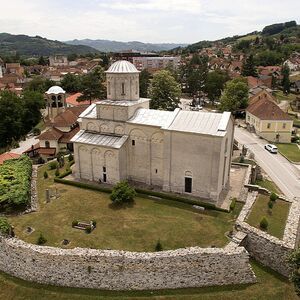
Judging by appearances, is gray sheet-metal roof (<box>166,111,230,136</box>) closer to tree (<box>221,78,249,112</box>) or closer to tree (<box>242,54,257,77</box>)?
tree (<box>221,78,249,112</box>)

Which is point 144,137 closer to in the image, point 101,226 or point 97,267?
point 101,226

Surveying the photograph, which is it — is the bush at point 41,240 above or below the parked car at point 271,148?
above

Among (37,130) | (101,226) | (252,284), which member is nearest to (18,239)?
(101,226)

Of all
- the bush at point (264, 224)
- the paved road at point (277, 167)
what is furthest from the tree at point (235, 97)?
the bush at point (264, 224)

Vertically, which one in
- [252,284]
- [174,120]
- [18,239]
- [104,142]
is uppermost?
[174,120]

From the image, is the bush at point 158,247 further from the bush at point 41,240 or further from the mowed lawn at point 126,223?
the bush at point 41,240

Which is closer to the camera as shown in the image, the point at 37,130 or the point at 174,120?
the point at 174,120
